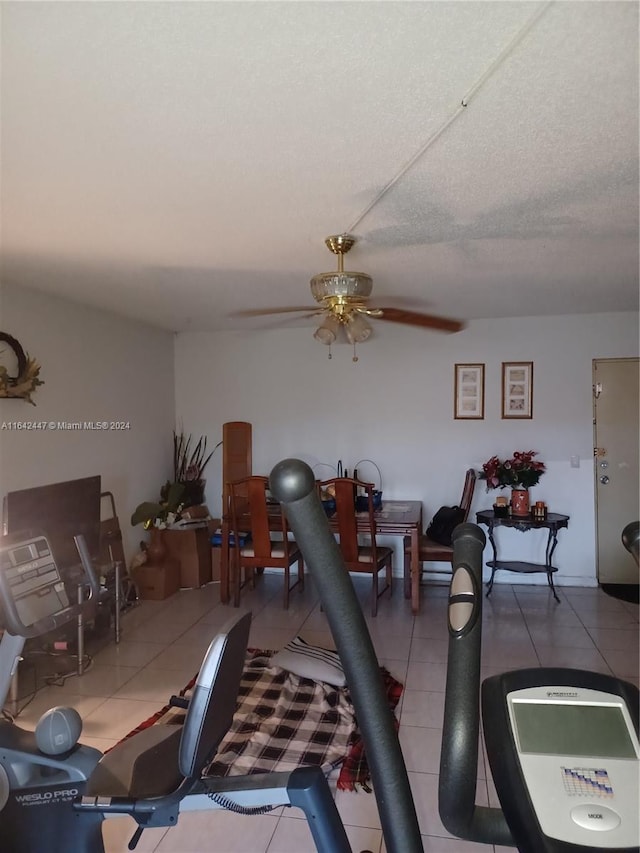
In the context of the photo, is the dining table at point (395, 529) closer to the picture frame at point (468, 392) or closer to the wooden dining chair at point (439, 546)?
the wooden dining chair at point (439, 546)

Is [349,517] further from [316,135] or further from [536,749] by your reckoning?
[536,749]

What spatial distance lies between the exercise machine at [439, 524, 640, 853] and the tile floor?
5.17 ft

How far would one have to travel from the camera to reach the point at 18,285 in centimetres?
354

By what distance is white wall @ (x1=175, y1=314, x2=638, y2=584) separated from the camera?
15.8ft

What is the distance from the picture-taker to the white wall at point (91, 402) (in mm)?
3574

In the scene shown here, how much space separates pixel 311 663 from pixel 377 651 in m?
0.56

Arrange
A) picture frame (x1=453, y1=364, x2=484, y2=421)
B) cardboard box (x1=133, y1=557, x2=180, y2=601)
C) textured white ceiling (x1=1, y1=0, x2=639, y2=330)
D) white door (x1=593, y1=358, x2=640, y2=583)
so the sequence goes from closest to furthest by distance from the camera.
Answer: textured white ceiling (x1=1, y1=0, x2=639, y2=330)
cardboard box (x1=133, y1=557, x2=180, y2=601)
white door (x1=593, y1=358, x2=640, y2=583)
picture frame (x1=453, y1=364, x2=484, y2=421)

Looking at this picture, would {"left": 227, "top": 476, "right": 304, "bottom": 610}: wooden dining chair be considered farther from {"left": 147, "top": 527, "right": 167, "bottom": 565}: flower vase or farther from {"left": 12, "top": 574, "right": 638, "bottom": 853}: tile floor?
{"left": 147, "top": 527, "right": 167, "bottom": 565}: flower vase

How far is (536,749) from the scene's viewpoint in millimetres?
692

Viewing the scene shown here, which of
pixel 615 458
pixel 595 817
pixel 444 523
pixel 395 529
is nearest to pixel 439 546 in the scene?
pixel 444 523

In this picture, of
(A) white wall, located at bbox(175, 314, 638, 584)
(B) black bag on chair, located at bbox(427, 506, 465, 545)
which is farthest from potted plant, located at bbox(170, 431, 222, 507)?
(B) black bag on chair, located at bbox(427, 506, 465, 545)

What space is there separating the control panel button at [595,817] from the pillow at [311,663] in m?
2.61

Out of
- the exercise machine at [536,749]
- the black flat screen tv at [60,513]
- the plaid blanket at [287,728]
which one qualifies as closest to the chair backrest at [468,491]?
the plaid blanket at [287,728]

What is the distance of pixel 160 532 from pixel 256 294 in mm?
2213
